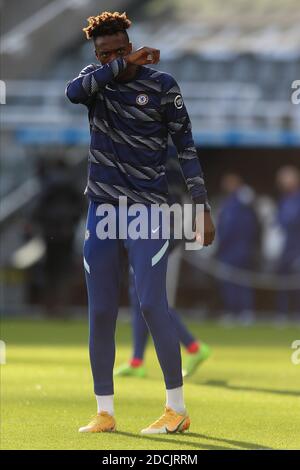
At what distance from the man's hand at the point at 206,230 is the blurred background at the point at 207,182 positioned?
13.1m

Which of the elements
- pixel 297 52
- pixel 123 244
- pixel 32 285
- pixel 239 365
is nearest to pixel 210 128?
pixel 32 285

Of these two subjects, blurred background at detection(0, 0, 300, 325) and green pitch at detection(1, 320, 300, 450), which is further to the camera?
blurred background at detection(0, 0, 300, 325)

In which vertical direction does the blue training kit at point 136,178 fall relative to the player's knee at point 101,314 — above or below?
above

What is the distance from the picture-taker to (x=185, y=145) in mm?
7633

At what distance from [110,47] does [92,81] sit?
0.78 feet

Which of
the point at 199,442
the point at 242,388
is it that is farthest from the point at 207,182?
the point at 199,442

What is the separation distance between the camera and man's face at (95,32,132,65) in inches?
295

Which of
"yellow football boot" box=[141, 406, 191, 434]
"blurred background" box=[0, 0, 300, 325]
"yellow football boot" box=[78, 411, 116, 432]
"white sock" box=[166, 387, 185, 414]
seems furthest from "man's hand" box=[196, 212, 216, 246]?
"blurred background" box=[0, 0, 300, 325]

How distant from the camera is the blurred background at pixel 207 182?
70.3 feet

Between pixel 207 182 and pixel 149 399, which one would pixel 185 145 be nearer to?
pixel 149 399

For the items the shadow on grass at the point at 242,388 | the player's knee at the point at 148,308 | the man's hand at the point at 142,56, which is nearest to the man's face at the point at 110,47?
the man's hand at the point at 142,56

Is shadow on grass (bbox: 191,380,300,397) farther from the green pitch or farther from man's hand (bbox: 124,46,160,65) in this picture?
man's hand (bbox: 124,46,160,65)

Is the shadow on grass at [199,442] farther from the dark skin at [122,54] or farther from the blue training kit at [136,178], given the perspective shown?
the dark skin at [122,54]

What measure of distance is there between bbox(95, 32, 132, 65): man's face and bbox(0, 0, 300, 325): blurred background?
13035 mm
